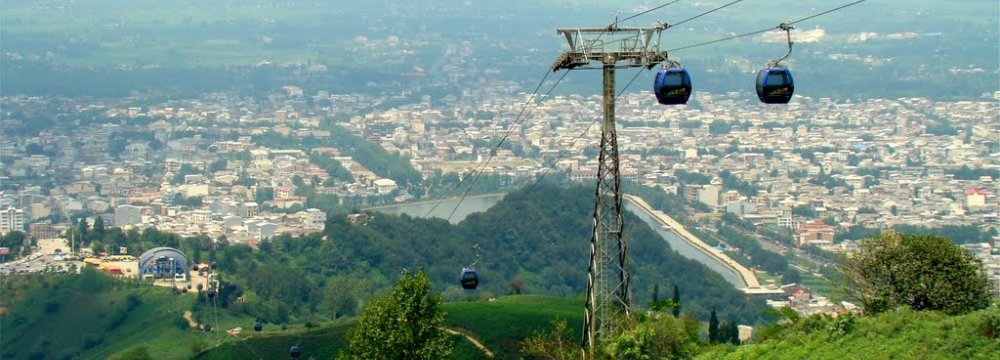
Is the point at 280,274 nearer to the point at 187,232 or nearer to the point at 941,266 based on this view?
the point at 187,232

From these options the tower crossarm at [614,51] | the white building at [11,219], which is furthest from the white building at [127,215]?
the tower crossarm at [614,51]

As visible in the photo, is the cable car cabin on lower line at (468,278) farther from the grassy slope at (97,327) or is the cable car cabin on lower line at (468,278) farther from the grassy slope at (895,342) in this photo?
the grassy slope at (97,327)

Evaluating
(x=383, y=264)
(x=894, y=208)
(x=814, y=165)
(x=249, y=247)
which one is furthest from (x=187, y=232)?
(x=814, y=165)

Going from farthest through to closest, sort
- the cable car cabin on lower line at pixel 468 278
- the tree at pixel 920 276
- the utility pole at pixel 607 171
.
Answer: the cable car cabin on lower line at pixel 468 278
the tree at pixel 920 276
the utility pole at pixel 607 171

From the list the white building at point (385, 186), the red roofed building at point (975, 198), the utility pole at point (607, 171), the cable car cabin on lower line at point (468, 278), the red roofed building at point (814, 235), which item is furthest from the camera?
the white building at point (385, 186)

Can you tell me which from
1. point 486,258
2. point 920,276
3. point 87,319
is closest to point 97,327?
point 87,319

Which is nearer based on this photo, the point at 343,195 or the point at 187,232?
the point at 187,232

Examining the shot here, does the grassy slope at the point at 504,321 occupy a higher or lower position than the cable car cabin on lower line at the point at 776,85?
lower
